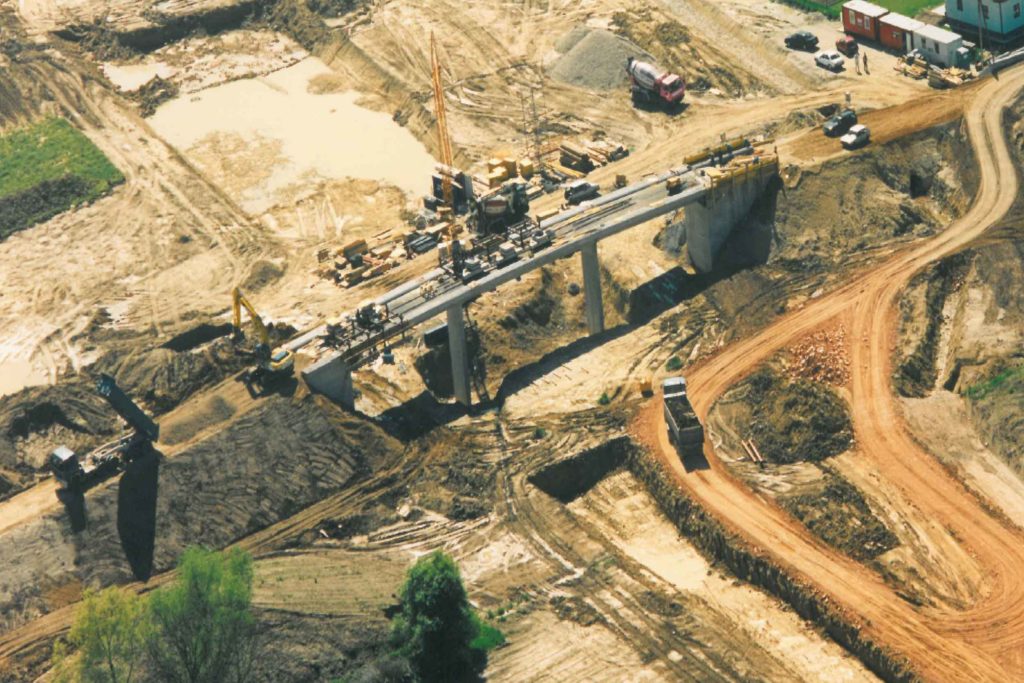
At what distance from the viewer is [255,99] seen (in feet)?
374

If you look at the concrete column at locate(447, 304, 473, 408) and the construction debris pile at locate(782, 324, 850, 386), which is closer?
the construction debris pile at locate(782, 324, 850, 386)

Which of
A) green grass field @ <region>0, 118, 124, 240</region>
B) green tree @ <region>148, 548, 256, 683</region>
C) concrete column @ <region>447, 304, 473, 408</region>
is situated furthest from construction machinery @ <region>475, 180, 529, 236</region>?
green tree @ <region>148, 548, 256, 683</region>

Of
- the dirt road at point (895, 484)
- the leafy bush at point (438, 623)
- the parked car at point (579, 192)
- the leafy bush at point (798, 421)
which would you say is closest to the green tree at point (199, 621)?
the leafy bush at point (438, 623)

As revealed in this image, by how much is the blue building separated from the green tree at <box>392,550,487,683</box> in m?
58.2

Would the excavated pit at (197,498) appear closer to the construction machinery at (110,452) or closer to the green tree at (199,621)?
the construction machinery at (110,452)

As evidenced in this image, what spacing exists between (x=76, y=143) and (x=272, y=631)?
175ft

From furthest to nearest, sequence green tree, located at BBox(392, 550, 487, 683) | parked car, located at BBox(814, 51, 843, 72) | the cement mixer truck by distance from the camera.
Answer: parked car, located at BBox(814, 51, 843, 72), the cement mixer truck, green tree, located at BBox(392, 550, 487, 683)

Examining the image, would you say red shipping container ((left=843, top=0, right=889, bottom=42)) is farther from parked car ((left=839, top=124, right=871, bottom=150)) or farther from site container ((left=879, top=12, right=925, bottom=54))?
parked car ((left=839, top=124, right=871, bottom=150))

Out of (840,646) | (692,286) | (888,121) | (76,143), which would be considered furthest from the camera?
(76,143)

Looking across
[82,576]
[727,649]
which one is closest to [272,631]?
[82,576]

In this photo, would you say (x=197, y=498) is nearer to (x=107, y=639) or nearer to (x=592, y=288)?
(x=107, y=639)

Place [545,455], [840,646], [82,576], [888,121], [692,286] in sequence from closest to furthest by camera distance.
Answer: [840,646]
[82,576]
[545,455]
[692,286]
[888,121]

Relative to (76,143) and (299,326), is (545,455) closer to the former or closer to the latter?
(299,326)

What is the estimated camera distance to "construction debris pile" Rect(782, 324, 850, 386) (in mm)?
78562
